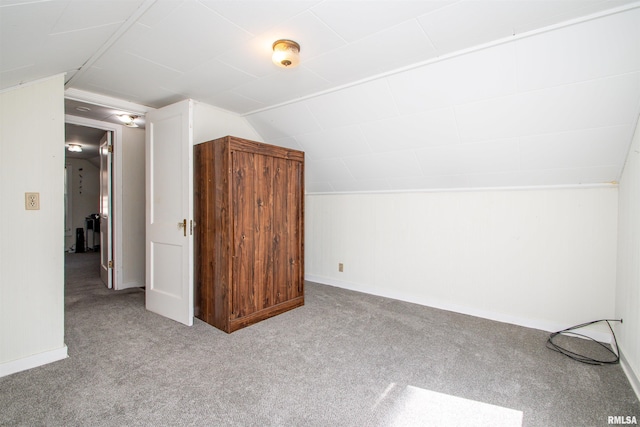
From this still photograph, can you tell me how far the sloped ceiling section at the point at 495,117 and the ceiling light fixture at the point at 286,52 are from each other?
0.76 meters

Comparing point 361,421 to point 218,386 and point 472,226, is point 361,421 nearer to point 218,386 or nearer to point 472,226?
point 218,386

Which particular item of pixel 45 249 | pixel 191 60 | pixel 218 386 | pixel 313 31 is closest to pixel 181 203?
pixel 45 249

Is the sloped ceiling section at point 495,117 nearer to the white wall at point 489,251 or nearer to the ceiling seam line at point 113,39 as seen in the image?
the white wall at point 489,251

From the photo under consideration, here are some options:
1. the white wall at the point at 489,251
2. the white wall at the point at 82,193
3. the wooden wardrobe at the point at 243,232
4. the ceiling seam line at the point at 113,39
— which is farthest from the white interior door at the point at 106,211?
the white wall at the point at 82,193

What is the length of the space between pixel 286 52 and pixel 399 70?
0.90 m

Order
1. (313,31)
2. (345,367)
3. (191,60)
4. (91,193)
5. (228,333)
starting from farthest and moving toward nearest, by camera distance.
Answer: (91,193), (228,333), (191,60), (345,367), (313,31)

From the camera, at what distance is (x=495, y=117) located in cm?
241

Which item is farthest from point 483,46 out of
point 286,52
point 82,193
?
point 82,193

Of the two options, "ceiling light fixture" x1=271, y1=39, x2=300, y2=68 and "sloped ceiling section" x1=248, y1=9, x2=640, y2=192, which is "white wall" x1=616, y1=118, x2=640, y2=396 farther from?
"ceiling light fixture" x1=271, y1=39, x2=300, y2=68

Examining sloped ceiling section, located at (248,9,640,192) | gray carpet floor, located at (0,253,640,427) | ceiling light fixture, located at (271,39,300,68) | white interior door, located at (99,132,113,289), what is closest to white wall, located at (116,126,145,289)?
white interior door, located at (99,132,113,289)

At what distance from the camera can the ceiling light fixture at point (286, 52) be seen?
1.98 m

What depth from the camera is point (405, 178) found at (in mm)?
3385

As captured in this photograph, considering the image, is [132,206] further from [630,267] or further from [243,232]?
[630,267]

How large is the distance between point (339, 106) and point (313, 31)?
1.06 metres
